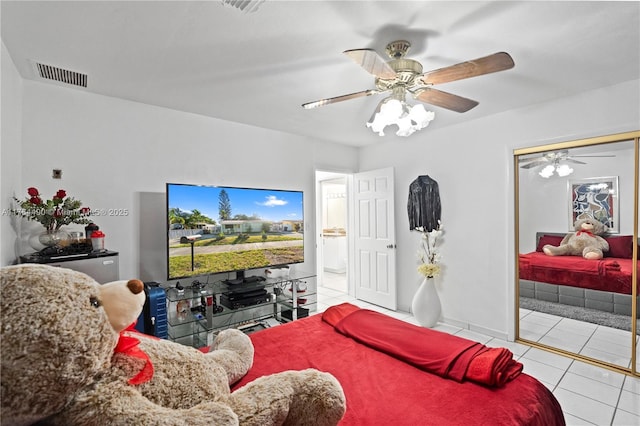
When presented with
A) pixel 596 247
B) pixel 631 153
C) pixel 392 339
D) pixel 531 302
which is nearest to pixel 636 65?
pixel 631 153

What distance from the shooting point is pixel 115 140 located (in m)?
2.72

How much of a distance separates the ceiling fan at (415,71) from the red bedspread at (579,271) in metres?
2.01

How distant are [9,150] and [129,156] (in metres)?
0.86

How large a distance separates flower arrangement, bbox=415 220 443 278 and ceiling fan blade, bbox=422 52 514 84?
2.24 meters

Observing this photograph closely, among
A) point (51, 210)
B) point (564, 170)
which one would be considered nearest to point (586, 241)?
point (564, 170)

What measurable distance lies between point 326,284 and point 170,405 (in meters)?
5.02

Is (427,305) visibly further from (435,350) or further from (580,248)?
(435,350)

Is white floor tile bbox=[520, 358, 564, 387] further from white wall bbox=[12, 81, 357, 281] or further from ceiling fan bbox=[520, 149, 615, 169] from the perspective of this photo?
white wall bbox=[12, 81, 357, 281]

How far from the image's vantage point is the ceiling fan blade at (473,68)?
149cm

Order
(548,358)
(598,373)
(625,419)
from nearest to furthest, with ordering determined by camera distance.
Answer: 1. (625,419)
2. (598,373)
3. (548,358)

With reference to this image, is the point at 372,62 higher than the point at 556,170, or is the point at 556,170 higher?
the point at 372,62

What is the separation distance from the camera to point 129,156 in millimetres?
2787

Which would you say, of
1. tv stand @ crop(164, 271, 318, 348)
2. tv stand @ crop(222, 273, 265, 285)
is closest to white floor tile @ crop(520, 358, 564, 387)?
tv stand @ crop(164, 271, 318, 348)

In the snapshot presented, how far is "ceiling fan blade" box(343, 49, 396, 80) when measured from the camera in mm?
1471
